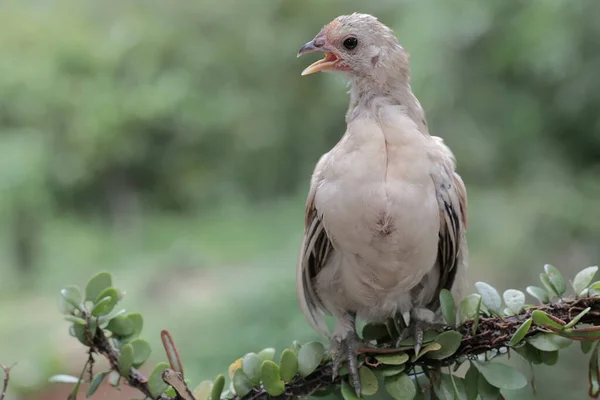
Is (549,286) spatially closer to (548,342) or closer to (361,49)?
(548,342)

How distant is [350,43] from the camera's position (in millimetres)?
743

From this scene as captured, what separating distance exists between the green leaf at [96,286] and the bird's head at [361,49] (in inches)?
13.0

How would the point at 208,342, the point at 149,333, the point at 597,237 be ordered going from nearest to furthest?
the point at 597,237, the point at 208,342, the point at 149,333

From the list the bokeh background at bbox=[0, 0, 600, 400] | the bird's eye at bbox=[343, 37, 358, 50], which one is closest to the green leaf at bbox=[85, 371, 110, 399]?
the bird's eye at bbox=[343, 37, 358, 50]

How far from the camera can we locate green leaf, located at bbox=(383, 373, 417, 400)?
2.09 ft

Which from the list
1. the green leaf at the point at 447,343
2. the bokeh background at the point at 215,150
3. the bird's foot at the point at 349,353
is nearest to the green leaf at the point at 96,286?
the bird's foot at the point at 349,353

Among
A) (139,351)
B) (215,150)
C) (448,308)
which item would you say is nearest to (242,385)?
(139,351)

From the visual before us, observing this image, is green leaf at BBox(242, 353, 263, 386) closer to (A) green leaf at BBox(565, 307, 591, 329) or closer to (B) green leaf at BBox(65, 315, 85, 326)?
(B) green leaf at BBox(65, 315, 85, 326)

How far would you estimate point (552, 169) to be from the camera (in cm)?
182

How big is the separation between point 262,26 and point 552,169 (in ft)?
3.44

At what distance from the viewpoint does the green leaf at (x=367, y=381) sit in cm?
65

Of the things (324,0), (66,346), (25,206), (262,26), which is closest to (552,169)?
(324,0)

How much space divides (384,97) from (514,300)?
273 millimetres

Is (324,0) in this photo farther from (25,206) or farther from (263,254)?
(25,206)
